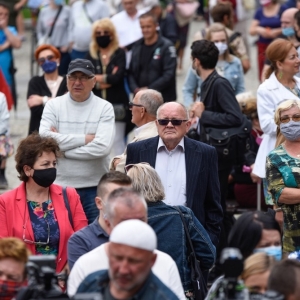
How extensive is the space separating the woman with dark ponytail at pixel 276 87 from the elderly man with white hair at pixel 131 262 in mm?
4584

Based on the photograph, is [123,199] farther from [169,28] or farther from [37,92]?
[169,28]

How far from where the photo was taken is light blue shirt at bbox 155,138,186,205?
295 inches

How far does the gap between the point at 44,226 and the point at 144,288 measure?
2.37 metres

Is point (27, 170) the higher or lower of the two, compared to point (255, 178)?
higher

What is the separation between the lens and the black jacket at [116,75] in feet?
38.8

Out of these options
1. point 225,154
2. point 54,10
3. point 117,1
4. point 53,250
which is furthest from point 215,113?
point 117,1

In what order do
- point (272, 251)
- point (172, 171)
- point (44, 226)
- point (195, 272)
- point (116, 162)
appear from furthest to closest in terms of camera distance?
point (116, 162) < point (172, 171) < point (44, 226) < point (195, 272) < point (272, 251)

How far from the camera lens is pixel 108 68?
11.9m

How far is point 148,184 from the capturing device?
21.2 ft

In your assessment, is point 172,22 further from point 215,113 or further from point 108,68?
point 215,113

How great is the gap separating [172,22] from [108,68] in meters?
6.96

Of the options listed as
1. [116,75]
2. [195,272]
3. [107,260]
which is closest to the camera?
[107,260]

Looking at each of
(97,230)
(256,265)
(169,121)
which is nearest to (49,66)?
(169,121)

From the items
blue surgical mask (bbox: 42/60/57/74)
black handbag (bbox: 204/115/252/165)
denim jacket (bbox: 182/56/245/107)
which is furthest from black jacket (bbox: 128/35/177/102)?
black handbag (bbox: 204/115/252/165)
